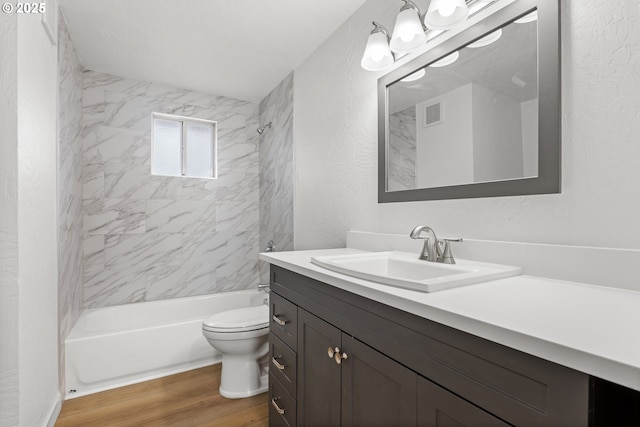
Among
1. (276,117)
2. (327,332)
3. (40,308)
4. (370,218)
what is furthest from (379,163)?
(40,308)

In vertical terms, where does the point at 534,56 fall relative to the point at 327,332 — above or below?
above

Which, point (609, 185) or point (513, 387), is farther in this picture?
point (609, 185)

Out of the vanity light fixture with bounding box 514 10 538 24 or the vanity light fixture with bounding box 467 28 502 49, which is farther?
the vanity light fixture with bounding box 467 28 502 49

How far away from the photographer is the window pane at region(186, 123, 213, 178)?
126 inches

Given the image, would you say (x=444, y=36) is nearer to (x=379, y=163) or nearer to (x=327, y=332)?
(x=379, y=163)

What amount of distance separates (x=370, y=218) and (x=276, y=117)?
170 centimetres

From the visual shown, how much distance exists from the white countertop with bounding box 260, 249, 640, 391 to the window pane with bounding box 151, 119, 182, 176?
2.67m

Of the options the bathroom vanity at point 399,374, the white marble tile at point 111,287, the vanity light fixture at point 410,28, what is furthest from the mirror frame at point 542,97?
the white marble tile at point 111,287

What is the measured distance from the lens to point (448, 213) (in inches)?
53.4

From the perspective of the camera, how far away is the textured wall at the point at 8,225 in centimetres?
124

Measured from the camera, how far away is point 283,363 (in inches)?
57.6

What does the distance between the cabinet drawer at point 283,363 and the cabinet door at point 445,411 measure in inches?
28.2

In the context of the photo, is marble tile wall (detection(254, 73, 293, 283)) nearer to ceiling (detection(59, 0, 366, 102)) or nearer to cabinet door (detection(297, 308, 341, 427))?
ceiling (detection(59, 0, 366, 102))

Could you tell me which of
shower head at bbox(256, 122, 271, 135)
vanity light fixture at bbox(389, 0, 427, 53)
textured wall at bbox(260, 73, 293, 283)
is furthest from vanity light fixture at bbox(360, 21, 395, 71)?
shower head at bbox(256, 122, 271, 135)
